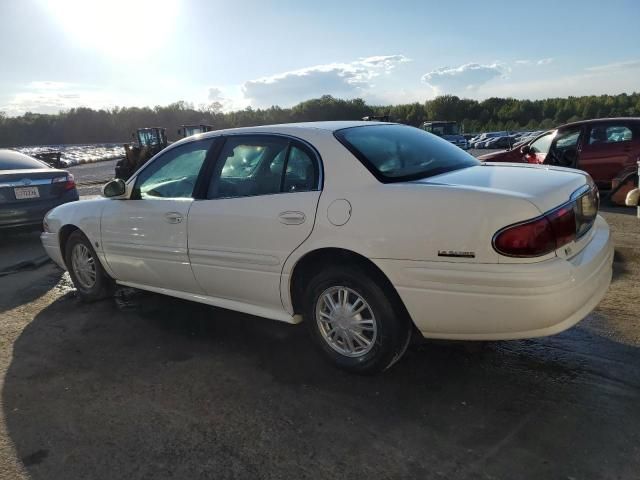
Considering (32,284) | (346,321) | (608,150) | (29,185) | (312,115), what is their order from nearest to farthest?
(346,321), (32,284), (29,185), (608,150), (312,115)

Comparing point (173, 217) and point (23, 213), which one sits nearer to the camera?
point (173, 217)

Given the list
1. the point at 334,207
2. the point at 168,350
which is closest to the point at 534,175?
the point at 334,207

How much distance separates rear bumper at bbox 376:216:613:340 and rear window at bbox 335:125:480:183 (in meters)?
0.63


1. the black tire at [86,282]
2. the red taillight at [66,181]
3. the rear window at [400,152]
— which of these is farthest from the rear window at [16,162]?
the rear window at [400,152]

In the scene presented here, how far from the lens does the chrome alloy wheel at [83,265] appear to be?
4953mm

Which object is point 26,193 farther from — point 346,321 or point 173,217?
point 346,321

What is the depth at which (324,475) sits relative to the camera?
2.33 meters

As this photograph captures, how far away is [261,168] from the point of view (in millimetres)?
3557

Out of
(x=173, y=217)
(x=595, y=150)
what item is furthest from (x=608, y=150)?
(x=173, y=217)

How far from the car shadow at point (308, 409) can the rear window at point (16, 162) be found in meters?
4.89

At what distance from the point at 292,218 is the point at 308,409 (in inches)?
44.2

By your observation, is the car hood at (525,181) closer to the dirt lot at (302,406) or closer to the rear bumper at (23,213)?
the dirt lot at (302,406)

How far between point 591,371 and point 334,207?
5.93 ft

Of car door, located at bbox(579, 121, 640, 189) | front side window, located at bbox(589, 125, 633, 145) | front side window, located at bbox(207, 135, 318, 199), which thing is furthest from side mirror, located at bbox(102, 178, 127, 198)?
front side window, located at bbox(589, 125, 633, 145)
